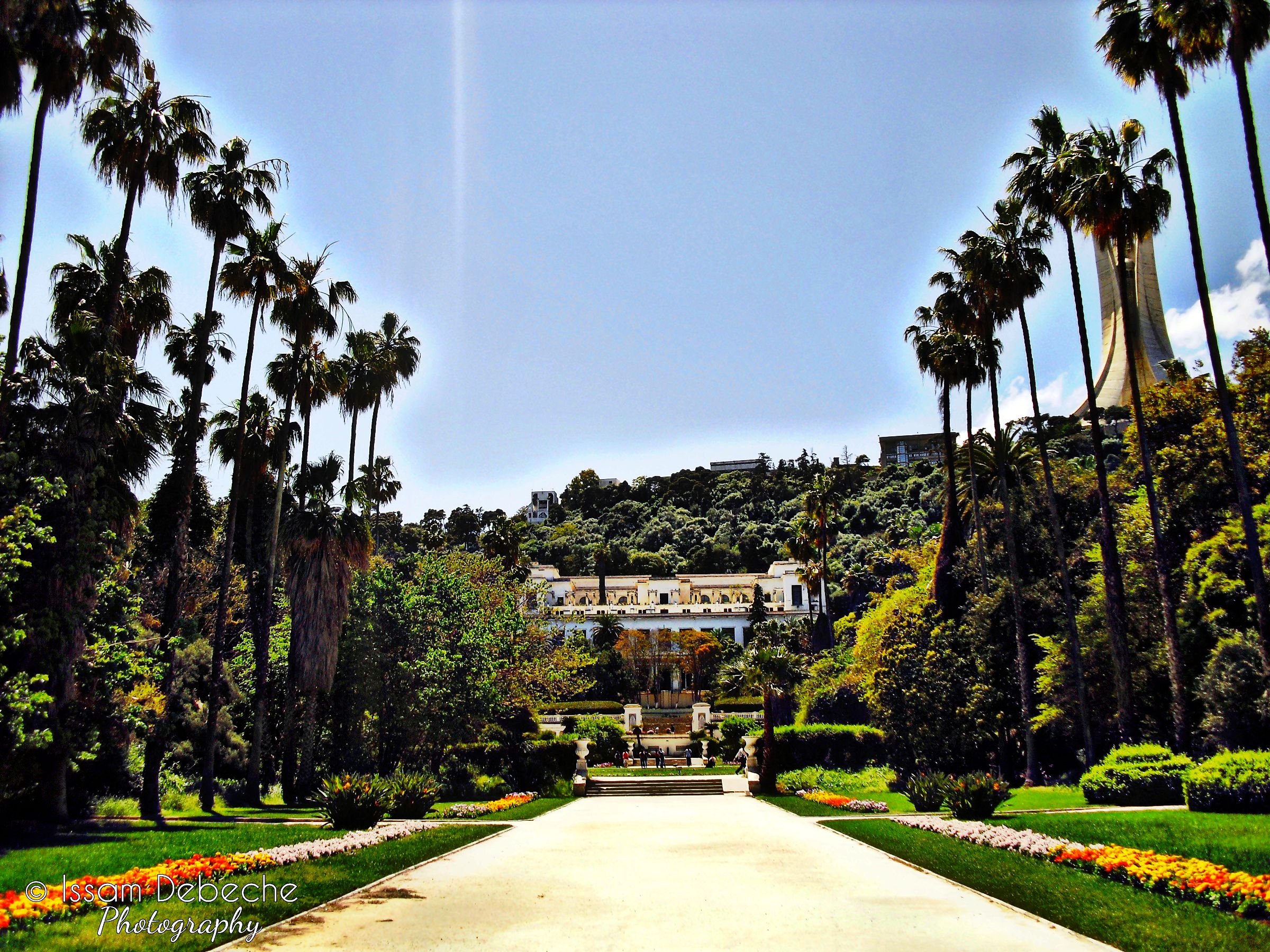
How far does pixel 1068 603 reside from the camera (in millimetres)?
26641

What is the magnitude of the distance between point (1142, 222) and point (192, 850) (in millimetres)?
26039

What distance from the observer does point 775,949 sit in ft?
24.7

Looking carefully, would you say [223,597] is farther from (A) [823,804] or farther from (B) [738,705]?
(B) [738,705]

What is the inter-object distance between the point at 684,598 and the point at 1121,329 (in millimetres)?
55404

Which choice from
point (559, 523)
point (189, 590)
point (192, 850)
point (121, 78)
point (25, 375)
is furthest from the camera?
point (559, 523)

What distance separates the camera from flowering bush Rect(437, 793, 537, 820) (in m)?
21.8

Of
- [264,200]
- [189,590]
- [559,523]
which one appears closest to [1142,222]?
[264,200]

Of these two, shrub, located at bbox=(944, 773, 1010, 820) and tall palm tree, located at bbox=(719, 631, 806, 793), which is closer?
shrub, located at bbox=(944, 773, 1010, 820)

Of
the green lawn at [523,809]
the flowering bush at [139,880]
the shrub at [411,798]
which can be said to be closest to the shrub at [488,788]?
the green lawn at [523,809]

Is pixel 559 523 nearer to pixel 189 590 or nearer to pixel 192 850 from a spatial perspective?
pixel 189 590

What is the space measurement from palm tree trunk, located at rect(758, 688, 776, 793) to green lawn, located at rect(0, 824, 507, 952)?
18.5 m

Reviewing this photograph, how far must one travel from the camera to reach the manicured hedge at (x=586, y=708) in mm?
66875

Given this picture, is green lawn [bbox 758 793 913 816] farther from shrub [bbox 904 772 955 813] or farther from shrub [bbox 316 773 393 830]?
shrub [bbox 316 773 393 830]

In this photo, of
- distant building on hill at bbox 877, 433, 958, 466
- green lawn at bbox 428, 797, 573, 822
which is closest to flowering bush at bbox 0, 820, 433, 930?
green lawn at bbox 428, 797, 573, 822
